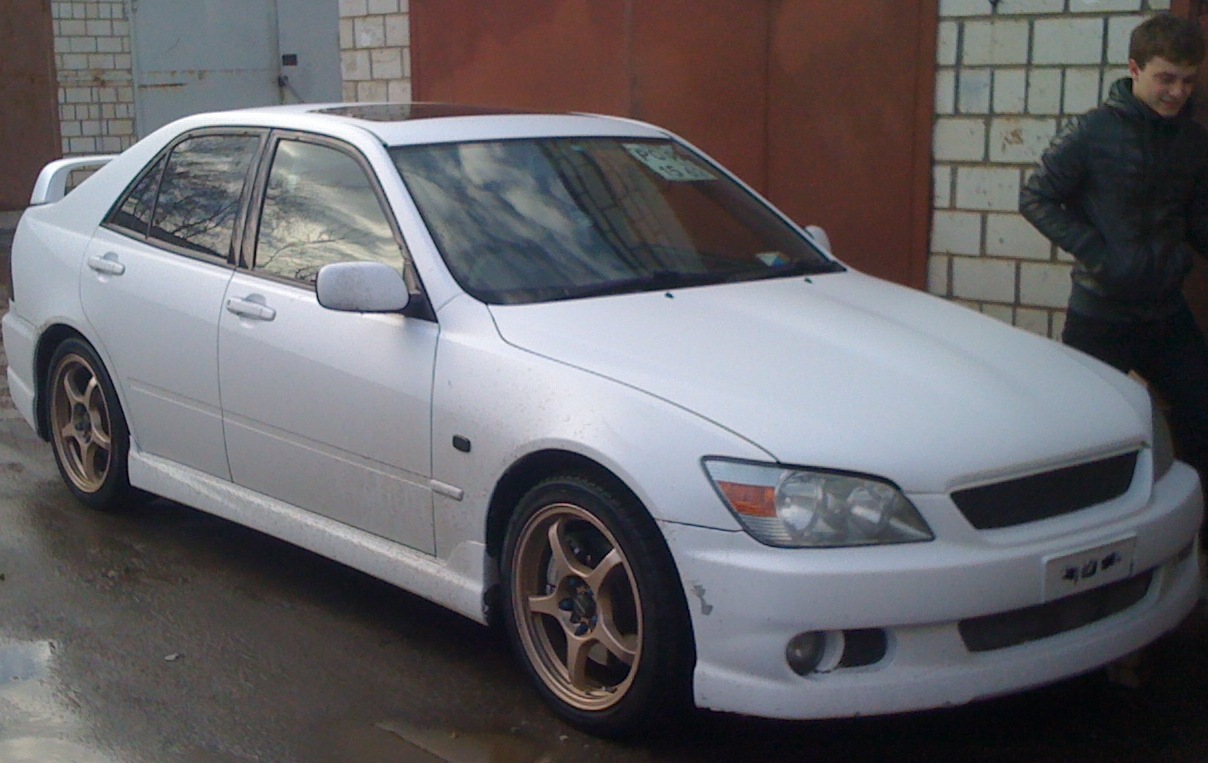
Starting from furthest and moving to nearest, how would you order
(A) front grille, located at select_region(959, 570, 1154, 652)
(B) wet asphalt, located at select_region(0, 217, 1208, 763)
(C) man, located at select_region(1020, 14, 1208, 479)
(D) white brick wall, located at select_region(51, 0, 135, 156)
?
(D) white brick wall, located at select_region(51, 0, 135, 156) → (C) man, located at select_region(1020, 14, 1208, 479) → (B) wet asphalt, located at select_region(0, 217, 1208, 763) → (A) front grille, located at select_region(959, 570, 1154, 652)

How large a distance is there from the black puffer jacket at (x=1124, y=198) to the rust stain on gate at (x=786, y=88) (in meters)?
2.05

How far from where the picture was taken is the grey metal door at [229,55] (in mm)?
19453

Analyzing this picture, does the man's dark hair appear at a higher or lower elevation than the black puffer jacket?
higher

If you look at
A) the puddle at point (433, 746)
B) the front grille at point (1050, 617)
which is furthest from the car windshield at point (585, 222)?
the front grille at point (1050, 617)

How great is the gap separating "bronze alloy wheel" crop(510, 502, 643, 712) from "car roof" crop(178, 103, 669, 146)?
5.13ft

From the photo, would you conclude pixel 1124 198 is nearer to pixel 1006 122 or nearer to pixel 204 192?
pixel 1006 122

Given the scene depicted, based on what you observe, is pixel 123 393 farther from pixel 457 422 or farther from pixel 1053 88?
pixel 1053 88

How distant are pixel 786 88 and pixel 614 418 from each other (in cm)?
452

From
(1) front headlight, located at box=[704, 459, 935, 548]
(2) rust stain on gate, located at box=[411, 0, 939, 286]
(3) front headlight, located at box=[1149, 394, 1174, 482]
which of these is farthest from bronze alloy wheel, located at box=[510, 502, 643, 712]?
(2) rust stain on gate, located at box=[411, 0, 939, 286]

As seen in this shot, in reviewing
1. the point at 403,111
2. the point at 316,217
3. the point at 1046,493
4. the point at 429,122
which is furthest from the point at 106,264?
the point at 1046,493

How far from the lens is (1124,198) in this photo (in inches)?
213

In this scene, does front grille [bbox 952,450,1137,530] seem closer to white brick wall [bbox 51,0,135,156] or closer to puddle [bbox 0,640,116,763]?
puddle [bbox 0,640,116,763]

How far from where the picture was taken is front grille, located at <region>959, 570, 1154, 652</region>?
3826 mm

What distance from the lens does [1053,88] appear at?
703 centimetres
